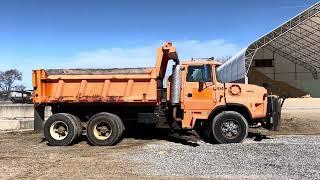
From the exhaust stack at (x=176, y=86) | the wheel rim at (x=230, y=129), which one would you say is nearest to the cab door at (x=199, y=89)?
the exhaust stack at (x=176, y=86)

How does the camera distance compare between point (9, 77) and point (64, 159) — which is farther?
point (9, 77)

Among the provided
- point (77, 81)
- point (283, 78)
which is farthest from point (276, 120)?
point (283, 78)

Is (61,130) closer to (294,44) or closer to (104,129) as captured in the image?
(104,129)

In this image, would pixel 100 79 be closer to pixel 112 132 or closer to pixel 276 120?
pixel 112 132

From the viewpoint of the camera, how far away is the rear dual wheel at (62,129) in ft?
52.7

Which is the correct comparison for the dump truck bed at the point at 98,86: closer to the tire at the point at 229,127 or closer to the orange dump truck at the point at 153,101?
the orange dump truck at the point at 153,101

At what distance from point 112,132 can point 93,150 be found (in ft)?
4.18

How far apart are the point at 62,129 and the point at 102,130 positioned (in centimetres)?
133

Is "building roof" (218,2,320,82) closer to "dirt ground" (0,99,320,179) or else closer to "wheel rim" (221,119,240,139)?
"wheel rim" (221,119,240,139)

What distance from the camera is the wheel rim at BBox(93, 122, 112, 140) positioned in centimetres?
1608

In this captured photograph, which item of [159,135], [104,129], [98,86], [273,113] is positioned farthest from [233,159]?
[159,135]

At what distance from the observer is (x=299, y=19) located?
143ft

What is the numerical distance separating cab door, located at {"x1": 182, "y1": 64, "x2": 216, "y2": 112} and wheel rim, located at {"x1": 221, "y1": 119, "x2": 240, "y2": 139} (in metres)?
0.72

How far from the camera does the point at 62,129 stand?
53.7 ft
